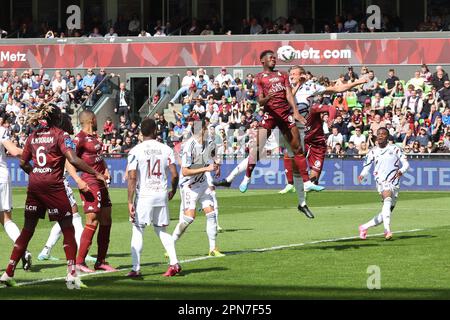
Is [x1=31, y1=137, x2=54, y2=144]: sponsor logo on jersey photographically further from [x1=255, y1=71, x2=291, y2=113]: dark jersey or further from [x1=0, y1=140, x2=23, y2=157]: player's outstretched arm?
[x1=255, y1=71, x2=291, y2=113]: dark jersey

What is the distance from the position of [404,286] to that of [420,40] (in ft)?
102

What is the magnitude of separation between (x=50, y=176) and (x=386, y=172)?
8661 mm

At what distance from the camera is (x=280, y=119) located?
19.4 meters

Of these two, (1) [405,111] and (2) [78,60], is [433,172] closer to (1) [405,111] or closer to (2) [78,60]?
(1) [405,111]

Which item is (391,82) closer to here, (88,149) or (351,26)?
(351,26)

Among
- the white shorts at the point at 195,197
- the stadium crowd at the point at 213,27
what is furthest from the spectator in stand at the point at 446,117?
the white shorts at the point at 195,197

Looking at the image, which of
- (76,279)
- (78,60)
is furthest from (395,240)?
(78,60)

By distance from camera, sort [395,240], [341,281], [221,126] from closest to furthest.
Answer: [341,281] → [395,240] → [221,126]

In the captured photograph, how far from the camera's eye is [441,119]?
39281 millimetres

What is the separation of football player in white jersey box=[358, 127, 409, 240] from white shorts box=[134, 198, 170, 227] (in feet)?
22.0

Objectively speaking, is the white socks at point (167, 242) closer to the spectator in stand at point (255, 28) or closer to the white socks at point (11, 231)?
the white socks at point (11, 231)

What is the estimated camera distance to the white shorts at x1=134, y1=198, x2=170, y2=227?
15.2m

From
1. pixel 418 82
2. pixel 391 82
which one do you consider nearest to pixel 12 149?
pixel 418 82

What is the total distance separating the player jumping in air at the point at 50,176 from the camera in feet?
46.8
